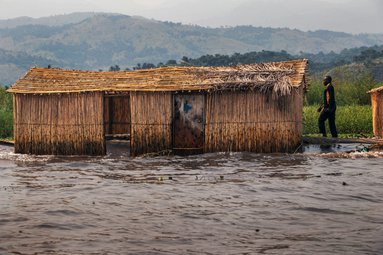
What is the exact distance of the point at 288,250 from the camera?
884 centimetres

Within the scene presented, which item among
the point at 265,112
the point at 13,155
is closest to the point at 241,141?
the point at 265,112

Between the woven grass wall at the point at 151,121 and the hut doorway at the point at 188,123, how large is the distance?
313mm

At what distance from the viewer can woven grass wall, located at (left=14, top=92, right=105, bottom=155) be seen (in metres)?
19.6

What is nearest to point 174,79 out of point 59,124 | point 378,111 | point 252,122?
point 252,122

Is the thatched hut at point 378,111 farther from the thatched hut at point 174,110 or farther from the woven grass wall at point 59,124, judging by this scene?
the woven grass wall at point 59,124

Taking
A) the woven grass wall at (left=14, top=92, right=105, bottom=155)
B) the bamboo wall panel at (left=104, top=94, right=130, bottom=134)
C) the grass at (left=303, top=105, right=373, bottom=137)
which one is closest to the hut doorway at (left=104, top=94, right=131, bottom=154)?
the bamboo wall panel at (left=104, top=94, right=130, bottom=134)

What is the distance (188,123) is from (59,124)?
434 centimetres

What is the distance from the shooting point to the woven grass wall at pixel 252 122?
1848 cm

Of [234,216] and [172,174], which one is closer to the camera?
[234,216]

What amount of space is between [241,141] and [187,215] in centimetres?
785

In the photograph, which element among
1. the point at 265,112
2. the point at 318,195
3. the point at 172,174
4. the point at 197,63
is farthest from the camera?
the point at 197,63

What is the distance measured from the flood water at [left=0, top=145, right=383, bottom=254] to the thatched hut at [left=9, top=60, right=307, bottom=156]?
77 cm

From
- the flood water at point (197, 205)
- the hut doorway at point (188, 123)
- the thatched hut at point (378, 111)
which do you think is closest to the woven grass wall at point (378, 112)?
the thatched hut at point (378, 111)

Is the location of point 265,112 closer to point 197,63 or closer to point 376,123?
point 376,123
